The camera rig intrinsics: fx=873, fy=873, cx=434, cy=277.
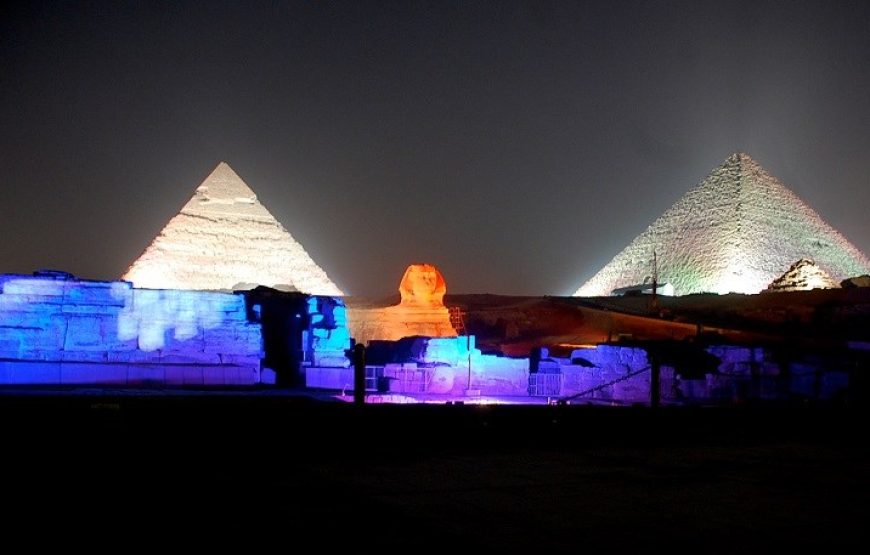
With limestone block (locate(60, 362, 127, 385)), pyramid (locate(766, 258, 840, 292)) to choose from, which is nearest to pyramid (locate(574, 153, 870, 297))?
pyramid (locate(766, 258, 840, 292))

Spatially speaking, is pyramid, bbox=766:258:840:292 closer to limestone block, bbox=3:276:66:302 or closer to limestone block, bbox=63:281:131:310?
limestone block, bbox=63:281:131:310

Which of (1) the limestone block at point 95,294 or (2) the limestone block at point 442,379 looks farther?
(2) the limestone block at point 442,379

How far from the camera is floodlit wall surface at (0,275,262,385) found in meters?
10.7

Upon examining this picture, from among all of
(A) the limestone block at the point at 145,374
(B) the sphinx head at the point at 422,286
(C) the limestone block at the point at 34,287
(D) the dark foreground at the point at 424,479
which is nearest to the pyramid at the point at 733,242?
(B) the sphinx head at the point at 422,286

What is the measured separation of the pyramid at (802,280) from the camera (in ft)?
131

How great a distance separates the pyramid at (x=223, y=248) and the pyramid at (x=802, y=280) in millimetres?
21395

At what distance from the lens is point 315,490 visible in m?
3.70

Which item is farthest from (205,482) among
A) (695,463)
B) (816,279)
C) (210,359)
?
(816,279)

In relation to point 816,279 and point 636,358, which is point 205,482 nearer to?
point 636,358

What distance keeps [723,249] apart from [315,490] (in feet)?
174

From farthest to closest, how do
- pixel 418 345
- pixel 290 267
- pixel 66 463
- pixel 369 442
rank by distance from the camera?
pixel 290 267, pixel 418 345, pixel 369 442, pixel 66 463

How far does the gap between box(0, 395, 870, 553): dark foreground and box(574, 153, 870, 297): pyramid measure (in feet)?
159

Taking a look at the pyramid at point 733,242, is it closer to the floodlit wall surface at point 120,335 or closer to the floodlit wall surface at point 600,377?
the floodlit wall surface at point 600,377

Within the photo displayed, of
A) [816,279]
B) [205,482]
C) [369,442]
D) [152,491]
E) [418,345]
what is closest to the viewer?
[152,491]
